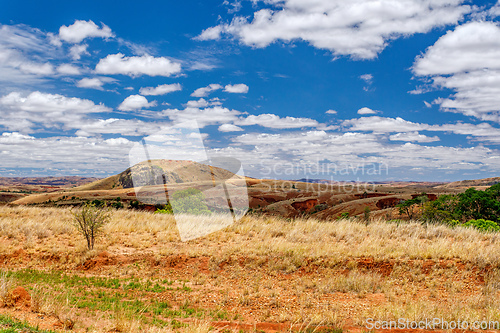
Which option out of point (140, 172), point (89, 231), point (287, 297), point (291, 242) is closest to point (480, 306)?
point (287, 297)

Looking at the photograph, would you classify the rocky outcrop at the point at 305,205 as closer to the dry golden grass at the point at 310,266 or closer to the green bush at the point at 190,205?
the green bush at the point at 190,205

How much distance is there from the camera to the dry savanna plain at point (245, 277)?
7129 mm

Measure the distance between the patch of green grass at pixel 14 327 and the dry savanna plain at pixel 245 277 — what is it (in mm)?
31

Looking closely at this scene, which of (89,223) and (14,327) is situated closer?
(14,327)

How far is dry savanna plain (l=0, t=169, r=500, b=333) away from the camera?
7.13 metres

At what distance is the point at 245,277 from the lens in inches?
417

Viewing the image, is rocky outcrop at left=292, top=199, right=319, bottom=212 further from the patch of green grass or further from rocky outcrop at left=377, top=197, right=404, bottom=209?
the patch of green grass

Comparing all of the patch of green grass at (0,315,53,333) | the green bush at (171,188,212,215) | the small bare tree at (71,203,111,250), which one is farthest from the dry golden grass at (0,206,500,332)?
the green bush at (171,188,212,215)

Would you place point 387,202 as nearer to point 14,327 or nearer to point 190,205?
point 190,205

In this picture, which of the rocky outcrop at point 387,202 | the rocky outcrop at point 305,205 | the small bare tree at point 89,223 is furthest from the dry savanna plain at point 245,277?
the rocky outcrop at point 305,205

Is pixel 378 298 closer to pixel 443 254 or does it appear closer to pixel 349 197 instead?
pixel 443 254

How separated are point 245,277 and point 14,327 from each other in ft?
22.1

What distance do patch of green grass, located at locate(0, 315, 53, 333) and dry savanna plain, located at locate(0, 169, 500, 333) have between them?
31 millimetres

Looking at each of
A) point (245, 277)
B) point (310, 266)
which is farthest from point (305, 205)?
point (245, 277)
